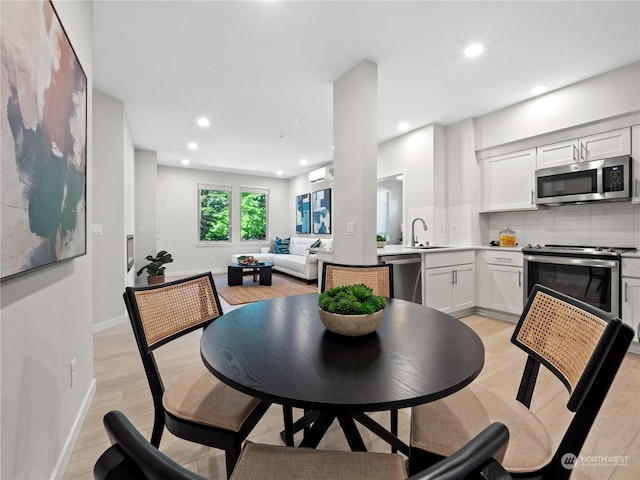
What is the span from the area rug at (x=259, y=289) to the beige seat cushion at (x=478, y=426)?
3660 mm

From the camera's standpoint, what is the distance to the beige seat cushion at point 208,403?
1017mm

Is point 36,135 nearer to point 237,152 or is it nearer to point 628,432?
point 628,432

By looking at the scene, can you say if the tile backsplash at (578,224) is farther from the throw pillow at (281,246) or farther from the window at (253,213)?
the window at (253,213)

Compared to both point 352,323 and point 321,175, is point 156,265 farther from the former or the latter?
point 352,323

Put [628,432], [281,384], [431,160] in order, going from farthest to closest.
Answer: [431,160] < [628,432] < [281,384]

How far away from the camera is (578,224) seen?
130 inches

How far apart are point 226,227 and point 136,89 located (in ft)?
15.1

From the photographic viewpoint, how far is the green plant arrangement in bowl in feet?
3.39

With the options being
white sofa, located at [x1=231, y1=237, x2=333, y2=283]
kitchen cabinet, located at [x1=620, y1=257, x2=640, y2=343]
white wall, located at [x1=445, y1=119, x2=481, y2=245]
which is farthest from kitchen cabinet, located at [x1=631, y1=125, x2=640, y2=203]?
white sofa, located at [x1=231, y1=237, x2=333, y2=283]

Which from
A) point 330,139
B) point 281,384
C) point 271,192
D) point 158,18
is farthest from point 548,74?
point 271,192

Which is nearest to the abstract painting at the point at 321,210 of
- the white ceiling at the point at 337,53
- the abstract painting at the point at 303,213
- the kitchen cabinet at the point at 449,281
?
the abstract painting at the point at 303,213

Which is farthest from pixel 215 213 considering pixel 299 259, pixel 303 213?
pixel 299 259

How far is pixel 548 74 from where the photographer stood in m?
2.93

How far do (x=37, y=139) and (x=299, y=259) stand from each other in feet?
17.8
